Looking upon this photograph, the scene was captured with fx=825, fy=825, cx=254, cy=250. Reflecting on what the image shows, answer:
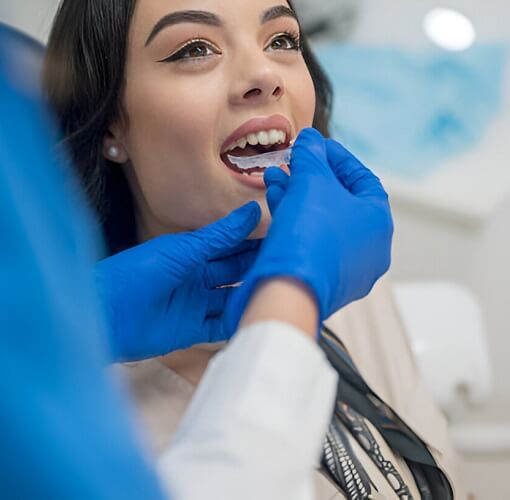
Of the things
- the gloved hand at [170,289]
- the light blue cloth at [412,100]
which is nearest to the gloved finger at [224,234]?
the gloved hand at [170,289]

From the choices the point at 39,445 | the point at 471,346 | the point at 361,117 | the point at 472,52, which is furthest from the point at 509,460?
the point at 39,445

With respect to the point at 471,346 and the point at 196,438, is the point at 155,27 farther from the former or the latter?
the point at 471,346

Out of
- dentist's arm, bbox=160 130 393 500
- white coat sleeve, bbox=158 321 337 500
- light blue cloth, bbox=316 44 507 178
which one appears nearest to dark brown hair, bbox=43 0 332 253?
dentist's arm, bbox=160 130 393 500

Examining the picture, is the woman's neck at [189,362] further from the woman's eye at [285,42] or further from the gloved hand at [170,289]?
the woman's eye at [285,42]

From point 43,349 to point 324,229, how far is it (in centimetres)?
33

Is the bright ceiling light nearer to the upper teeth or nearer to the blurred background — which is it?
the blurred background

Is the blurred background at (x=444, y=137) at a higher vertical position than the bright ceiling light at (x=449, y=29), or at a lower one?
lower

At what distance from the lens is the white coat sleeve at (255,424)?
52cm

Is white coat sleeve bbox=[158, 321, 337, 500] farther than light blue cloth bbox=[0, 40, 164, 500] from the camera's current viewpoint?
Yes

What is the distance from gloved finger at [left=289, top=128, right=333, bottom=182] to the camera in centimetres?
77

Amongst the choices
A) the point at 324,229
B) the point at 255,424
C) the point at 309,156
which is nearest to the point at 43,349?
the point at 255,424

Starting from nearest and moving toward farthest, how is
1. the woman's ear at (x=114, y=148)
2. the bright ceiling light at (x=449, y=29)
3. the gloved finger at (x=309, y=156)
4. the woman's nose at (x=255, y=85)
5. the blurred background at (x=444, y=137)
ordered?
the gloved finger at (x=309, y=156), the woman's nose at (x=255, y=85), the woman's ear at (x=114, y=148), the blurred background at (x=444, y=137), the bright ceiling light at (x=449, y=29)

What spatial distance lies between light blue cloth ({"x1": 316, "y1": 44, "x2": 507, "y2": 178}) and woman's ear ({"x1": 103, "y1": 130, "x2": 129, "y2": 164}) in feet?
3.35

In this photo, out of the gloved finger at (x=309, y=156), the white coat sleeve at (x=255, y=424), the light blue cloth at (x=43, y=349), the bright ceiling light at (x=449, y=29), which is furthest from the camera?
the bright ceiling light at (x=449, y=29)
